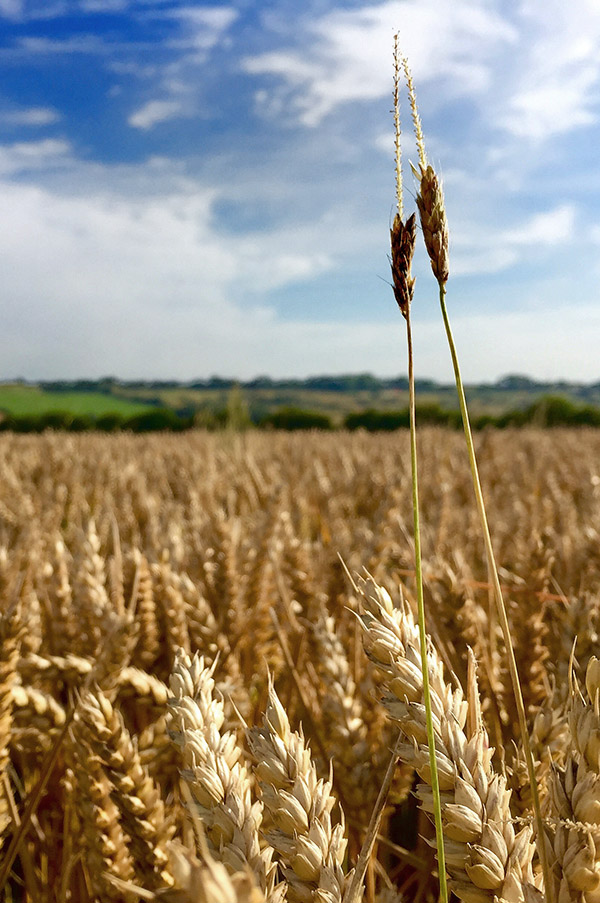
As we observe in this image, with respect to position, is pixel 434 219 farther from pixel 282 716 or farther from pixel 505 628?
pixel 282 716

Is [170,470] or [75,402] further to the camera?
[75,402]

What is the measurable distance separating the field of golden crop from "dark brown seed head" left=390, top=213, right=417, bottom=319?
21cm

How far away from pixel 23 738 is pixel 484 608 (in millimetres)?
1004

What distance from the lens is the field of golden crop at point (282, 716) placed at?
471 mm

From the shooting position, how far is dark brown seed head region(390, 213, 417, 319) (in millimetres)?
459

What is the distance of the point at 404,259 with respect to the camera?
459mm

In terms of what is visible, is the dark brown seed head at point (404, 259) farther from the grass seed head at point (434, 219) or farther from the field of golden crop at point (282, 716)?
the field of golden crop at point (282, 716)

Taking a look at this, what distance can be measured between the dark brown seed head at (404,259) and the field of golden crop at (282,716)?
0.68 ft

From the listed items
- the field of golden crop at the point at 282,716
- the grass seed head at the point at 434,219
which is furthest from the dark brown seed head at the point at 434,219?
the field of golden crop at the point at 282,716

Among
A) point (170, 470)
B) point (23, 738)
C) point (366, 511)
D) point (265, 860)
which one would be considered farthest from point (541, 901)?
point (170, 470)

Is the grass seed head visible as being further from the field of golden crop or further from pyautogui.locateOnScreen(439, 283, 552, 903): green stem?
the field of golden crop

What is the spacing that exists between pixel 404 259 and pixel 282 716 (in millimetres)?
352

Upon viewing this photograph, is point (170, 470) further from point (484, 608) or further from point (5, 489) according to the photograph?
point (484, 608)

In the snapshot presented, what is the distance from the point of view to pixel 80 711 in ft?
2.53
